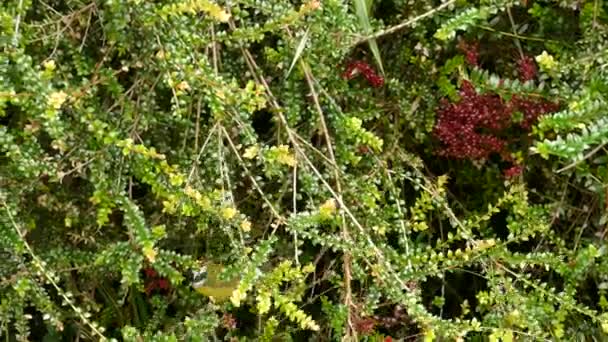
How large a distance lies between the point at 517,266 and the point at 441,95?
0.37m

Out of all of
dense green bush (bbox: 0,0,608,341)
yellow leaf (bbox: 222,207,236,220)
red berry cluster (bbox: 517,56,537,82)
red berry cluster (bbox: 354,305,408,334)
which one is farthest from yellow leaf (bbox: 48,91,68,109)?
red berry cluster (bbox: 517,56,537,82)

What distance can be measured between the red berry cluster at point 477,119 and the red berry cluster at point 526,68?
5cm

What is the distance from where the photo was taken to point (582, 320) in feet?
5.24

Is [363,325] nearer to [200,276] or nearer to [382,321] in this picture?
[382,321]

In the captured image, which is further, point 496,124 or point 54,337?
point 54,337

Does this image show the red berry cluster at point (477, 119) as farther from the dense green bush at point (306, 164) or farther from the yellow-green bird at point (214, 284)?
the yellow-green bird at point (214, 284)

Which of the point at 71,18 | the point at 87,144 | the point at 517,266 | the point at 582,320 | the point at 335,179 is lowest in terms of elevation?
the point at 582,320

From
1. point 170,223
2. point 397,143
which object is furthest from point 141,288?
point 397,143

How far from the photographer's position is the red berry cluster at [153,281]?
5.39ft

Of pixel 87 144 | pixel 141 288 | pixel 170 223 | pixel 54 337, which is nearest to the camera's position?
pixel 87 144

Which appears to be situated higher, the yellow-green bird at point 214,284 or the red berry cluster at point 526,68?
the red berry cluster at point 526,68

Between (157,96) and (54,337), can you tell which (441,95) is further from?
(54,337)

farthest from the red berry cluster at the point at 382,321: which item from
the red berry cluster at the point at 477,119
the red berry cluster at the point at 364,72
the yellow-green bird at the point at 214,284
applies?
the red berry cluster at the point at 364,72

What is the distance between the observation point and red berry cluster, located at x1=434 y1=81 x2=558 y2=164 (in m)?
1.51
